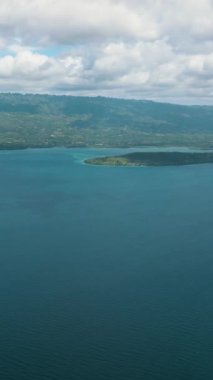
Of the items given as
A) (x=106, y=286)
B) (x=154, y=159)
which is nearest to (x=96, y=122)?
(x=154, y=159)

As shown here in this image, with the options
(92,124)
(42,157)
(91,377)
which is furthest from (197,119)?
(91,377)

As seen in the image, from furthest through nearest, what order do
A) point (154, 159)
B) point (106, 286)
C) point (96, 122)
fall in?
1. point (96, 122)
2. point (154, 159)
3. point (106, 286)

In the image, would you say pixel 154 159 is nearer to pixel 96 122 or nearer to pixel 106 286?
pixel 106 286

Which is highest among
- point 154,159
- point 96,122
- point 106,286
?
point 96,122

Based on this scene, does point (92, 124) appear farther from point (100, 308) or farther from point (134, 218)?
point (100, 308)

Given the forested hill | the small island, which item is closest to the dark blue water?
the small island

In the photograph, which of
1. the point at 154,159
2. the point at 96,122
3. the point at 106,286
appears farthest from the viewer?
the point at 96,122
